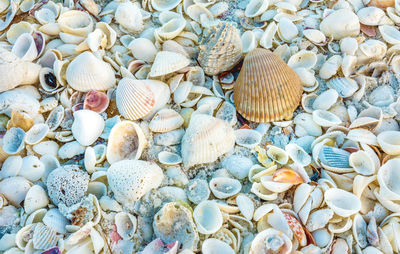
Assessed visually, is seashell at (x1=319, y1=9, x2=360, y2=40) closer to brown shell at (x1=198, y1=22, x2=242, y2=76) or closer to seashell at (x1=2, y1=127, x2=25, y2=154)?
brown shell at (x1=198, y1=22, x2=242, y2=76)

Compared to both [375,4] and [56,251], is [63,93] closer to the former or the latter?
[56,251]

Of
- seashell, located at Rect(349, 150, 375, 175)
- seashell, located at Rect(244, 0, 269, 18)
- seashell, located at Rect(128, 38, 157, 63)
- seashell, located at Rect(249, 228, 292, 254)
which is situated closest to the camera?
seashell, located at Rect(249, 228, 292, 254)

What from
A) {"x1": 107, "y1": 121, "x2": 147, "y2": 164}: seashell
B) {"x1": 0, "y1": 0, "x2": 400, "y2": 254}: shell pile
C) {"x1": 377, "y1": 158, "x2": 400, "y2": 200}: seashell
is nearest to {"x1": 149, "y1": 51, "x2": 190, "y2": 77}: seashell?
{"x1": 0, "y1": 0, "x2": 400, "y2": 254}: shell pile

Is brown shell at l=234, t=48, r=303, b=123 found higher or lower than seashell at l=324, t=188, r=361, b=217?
higher

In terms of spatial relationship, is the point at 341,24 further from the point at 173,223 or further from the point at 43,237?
the point at 43,237

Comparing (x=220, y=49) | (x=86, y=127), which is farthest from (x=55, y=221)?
(x=220, y=49)

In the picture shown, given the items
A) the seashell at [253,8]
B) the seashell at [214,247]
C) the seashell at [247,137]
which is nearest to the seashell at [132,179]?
the seashell at [214,247]
